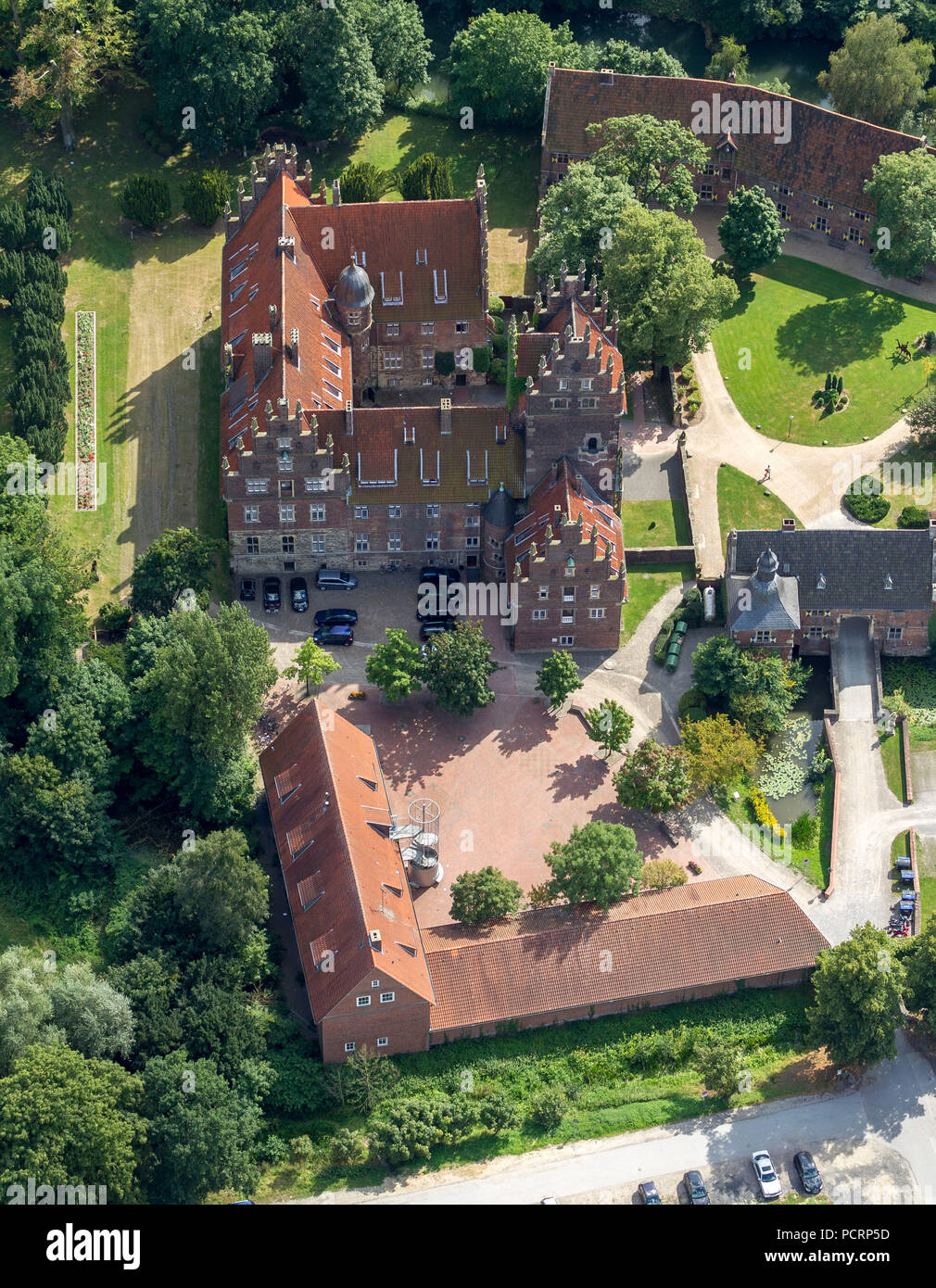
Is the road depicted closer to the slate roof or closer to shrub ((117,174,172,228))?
the slate roof

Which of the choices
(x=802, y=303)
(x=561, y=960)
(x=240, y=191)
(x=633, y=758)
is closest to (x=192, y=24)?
(x=240, y=191)

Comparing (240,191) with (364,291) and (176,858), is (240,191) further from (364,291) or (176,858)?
(176,858)

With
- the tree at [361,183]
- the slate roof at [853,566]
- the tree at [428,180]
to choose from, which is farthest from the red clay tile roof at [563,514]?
the tree at [361,183]

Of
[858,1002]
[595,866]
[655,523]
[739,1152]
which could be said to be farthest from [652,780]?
[655,523]

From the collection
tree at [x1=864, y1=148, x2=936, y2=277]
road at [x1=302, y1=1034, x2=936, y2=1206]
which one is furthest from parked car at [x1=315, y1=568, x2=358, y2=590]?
tree at [x1=864, y1=148, x2=936, y2=277]

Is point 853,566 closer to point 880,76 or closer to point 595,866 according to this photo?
point 595,866

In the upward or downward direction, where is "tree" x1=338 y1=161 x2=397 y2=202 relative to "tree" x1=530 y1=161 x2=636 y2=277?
upward
